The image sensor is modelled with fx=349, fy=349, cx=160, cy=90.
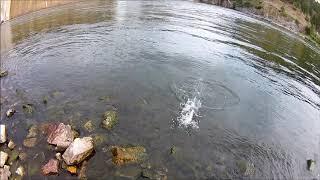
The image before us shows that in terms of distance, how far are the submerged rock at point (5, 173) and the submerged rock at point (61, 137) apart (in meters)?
3.29

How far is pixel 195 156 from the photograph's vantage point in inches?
952

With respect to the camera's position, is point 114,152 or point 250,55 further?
point 250,55

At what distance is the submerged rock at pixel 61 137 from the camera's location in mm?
23781

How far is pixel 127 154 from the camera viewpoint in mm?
23438

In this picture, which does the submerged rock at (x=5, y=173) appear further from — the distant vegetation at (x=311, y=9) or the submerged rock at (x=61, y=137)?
the distant vegetation at (x=311, y=9)

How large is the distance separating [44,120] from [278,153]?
59.0 ft

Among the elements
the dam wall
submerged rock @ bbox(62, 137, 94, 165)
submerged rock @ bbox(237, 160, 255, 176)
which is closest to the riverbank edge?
the dam wall

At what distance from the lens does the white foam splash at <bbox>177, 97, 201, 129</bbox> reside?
2791cm

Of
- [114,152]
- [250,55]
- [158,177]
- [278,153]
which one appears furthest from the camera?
[250,55]

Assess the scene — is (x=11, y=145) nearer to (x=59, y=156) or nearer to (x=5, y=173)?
(x=5, y=173)

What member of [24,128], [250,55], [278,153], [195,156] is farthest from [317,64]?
[24,128]

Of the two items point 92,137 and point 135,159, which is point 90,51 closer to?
point 92,137

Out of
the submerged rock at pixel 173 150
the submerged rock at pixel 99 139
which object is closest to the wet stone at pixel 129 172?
the submerged rock at pixel 173 150

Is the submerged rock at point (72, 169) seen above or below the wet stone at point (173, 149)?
below
